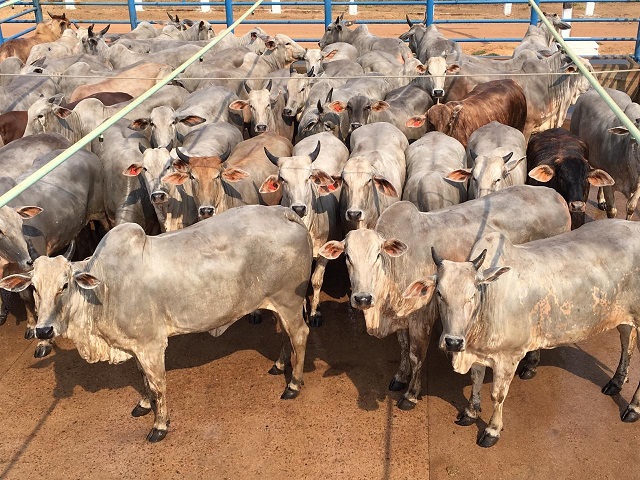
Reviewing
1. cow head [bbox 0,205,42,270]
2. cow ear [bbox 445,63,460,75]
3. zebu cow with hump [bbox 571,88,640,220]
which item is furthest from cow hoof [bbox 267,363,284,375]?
cow ear [bbox 445,63,460,75]

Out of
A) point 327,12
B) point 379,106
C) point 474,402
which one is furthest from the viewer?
point 327,12

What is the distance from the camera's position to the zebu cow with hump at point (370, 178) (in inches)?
301

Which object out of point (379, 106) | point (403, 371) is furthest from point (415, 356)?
point (379, 106)

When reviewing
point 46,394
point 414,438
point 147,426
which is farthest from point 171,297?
point 414,438

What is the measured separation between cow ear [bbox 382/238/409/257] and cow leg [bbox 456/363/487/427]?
1179mm

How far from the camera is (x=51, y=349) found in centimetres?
768

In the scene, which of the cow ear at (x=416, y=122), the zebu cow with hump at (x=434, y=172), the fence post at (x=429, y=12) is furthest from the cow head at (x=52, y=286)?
the fence post at (x=429, y=12)

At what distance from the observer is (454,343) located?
17.6 feet

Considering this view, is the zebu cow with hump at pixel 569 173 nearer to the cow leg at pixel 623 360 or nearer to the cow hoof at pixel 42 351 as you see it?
the cow leg at pixel 623 360

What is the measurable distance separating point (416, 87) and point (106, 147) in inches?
194

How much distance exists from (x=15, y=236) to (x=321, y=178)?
318 cm

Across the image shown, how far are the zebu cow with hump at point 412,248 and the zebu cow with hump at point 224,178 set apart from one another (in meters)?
1.99

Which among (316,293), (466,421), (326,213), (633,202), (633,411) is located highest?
(326,213)

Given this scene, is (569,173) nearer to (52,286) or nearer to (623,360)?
(623,360)
